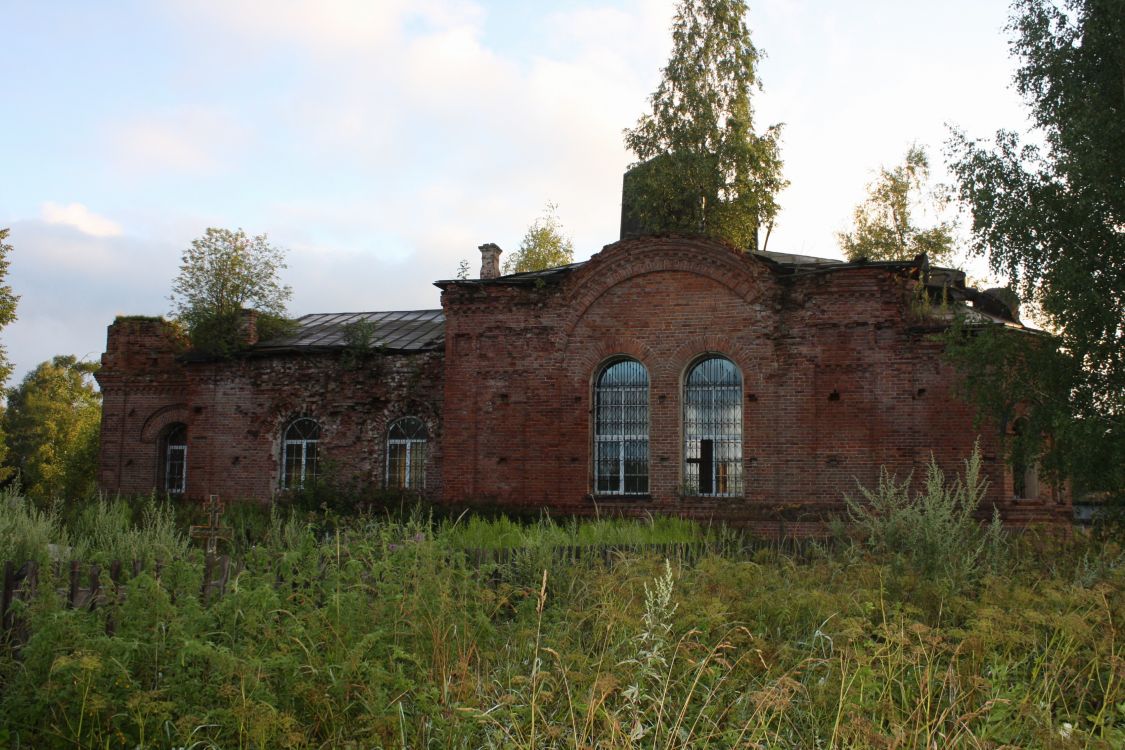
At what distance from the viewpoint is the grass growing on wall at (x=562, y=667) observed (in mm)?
4480

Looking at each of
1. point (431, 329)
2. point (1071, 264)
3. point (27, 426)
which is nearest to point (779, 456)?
point (1071, 264)

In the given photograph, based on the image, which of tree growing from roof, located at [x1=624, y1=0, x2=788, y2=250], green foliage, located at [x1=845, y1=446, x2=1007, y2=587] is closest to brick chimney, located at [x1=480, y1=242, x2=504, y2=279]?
tree growing from roof, located at [x1=624, y1=0, x2=788, y2=250]

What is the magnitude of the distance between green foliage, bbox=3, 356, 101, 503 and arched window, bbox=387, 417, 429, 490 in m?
26.3

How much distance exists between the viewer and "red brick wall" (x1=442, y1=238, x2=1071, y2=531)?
54.7 feet

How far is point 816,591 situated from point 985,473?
457 inches

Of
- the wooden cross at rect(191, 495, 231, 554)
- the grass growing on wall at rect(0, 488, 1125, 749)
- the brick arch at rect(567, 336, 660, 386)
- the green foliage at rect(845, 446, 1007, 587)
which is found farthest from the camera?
the brick arch at rect(567, 336, 660, 386)

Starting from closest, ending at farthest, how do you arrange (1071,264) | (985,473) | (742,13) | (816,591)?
(816,591) → (1071,264) → (985,473) → (742,13)

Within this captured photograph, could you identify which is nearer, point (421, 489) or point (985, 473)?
point (985, 473)

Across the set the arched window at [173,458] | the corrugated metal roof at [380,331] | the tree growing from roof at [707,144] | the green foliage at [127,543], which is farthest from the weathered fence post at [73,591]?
the tree growing from roof at [707,144]

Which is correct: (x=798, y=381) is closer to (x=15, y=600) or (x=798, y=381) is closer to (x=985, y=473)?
(x=985, y=473)

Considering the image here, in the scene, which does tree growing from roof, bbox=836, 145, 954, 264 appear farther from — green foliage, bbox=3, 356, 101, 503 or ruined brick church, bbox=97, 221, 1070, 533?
green foliage, bbox=3, 356, 101, 503

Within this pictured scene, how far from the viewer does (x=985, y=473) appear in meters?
16.5

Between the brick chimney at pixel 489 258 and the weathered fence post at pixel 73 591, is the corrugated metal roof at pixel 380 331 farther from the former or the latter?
the weathered fence post at pixel 73 591

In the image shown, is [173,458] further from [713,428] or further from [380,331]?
[713,428]
